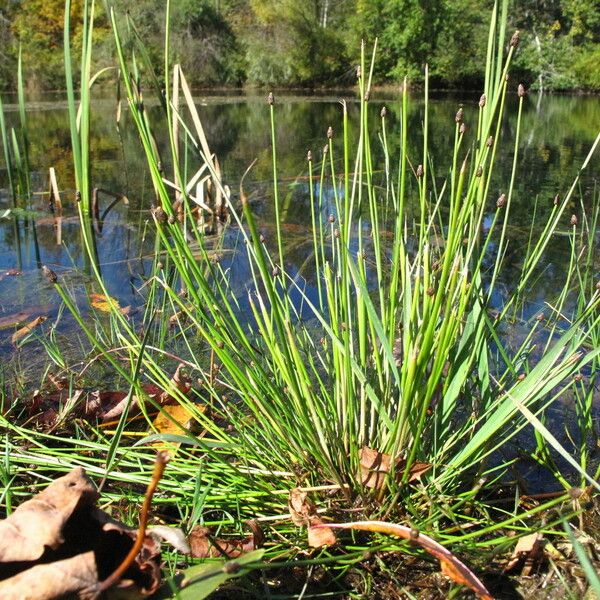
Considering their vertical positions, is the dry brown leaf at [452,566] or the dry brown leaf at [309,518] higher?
the dry brown leaf at [452,566]

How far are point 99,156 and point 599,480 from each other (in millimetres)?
4428

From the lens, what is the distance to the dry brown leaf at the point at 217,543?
63 cm

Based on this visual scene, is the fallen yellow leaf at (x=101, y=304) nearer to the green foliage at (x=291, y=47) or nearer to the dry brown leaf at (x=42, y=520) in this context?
the dry brown leaf at (x=42, y=520)

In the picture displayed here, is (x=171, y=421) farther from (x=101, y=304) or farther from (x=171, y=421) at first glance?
(x=101, y=304)

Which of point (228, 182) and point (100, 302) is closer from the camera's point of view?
point (100, 302)

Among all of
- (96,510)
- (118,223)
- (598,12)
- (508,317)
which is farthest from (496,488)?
(598,12)

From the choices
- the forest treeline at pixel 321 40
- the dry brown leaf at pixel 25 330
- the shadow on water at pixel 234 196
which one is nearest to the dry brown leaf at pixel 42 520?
the shadow on water at pixel 234 196

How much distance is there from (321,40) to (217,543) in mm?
16954

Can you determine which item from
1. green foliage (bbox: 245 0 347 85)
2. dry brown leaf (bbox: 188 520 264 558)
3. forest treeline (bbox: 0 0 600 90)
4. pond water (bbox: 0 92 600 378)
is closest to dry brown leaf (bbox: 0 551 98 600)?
dry brown leaf (bbox: 188 520 264 558)

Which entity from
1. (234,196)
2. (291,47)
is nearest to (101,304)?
(234,196)

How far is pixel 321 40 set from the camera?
16.0 metres

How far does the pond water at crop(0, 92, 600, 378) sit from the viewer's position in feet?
5.78

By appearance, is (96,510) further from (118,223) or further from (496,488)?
(118,223)

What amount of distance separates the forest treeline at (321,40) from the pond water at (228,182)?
279 inches
